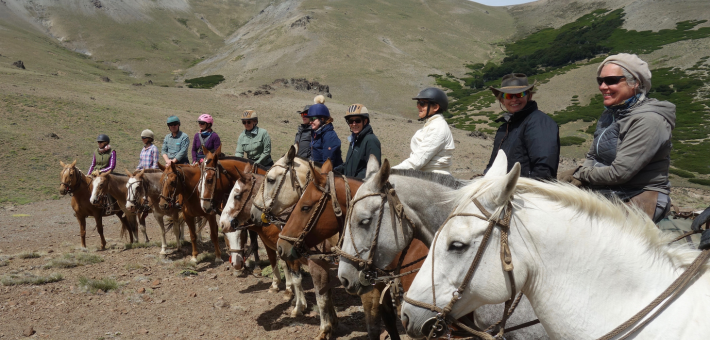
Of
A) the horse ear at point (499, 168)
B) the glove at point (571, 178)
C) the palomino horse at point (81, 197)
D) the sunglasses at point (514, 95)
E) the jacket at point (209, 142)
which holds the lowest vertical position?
the palomino horse at point (81, 197)

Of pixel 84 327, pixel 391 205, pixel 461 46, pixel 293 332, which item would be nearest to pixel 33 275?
pixel 84 327

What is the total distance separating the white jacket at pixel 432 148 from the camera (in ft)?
13.0

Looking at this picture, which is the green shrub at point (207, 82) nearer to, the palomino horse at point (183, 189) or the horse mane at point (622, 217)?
the palomino horse at point (183, 189)

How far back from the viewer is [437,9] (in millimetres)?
164875

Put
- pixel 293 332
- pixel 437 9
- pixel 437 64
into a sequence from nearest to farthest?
1. pixel 293 332
2. pixel 437 64
3. pixel 437 9

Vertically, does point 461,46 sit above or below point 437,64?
above

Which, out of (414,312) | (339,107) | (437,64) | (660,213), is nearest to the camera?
(414,312)

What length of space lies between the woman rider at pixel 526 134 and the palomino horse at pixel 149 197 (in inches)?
351

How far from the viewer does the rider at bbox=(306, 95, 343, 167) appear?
21.5ft

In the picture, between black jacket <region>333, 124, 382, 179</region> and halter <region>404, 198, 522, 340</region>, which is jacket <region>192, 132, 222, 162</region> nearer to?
black jacket <region>333, 124, 382, 179</region>

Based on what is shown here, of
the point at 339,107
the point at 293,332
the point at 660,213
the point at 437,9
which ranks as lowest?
the point at 293,332

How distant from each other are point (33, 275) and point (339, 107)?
40543 mm

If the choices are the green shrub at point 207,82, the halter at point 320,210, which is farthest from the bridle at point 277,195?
the green shrub at point 207,82

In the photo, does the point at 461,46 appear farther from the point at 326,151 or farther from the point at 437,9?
the point at 326,151
